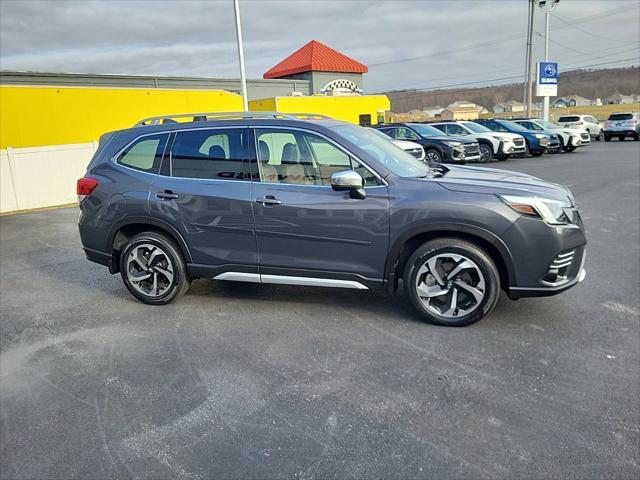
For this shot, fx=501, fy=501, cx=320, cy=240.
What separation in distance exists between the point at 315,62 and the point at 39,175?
24393mm

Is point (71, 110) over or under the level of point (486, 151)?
over

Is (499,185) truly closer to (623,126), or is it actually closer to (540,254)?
(540,254)

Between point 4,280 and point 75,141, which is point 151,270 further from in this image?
point 75,141

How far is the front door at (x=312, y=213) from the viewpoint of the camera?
4.29 m

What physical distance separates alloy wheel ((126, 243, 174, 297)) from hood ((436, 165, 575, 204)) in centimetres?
279

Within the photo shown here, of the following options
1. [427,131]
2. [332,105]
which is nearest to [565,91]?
[332,105]

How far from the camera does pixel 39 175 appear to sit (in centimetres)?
1265

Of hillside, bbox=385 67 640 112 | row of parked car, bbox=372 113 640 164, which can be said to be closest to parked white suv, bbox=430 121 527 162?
row of parked car, bbox=372 113 640 164

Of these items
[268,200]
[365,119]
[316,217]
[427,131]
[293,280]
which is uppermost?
[365,119]

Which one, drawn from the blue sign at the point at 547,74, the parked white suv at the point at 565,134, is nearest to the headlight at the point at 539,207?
the parked white suv at the point at 565,134

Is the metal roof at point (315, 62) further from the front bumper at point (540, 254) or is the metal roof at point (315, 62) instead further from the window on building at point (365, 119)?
the front bumper at point (540, 254)

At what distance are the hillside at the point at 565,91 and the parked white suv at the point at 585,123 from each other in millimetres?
55961

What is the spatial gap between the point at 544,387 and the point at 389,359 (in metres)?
1.07

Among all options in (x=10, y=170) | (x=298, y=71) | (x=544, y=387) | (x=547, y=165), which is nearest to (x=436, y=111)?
(x=298, y=71)
